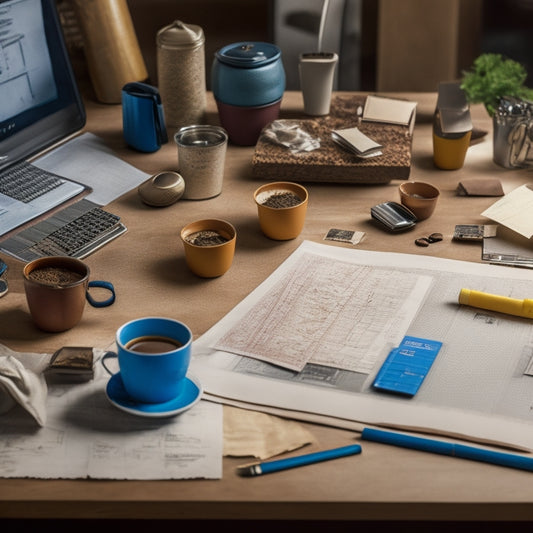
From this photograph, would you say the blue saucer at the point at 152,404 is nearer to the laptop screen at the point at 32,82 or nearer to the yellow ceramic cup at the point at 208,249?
the yellow ceramic cup at the point at 208,249

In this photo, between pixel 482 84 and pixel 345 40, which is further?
pixel 345 40

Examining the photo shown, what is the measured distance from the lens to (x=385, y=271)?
115 centimetres

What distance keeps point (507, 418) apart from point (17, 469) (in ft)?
1.75

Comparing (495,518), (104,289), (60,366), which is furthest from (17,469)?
(495,518)

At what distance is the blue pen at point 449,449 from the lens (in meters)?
0.80

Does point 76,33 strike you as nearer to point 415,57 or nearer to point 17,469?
point 415,57

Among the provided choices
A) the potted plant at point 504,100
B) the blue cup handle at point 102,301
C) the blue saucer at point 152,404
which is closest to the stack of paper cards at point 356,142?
the potted plant at point 504,100

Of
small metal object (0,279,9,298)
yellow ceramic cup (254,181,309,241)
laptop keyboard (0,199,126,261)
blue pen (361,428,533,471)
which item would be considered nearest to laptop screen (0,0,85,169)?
laptop keyboard (0,199,126,261)

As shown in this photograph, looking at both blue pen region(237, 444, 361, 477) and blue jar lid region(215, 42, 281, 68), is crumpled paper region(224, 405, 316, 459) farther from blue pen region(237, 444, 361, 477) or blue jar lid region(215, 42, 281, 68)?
blue jar lid region(215, 42, 281, 68)

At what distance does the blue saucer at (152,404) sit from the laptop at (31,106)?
483 mm

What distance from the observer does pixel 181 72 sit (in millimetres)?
1562

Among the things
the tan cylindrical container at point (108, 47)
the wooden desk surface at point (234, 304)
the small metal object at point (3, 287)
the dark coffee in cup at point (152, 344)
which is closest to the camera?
the wooden desk surface at point (234, 304)

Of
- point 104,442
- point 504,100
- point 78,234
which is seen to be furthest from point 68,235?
point 504,100

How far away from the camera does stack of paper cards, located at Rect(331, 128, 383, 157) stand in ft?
4.64
